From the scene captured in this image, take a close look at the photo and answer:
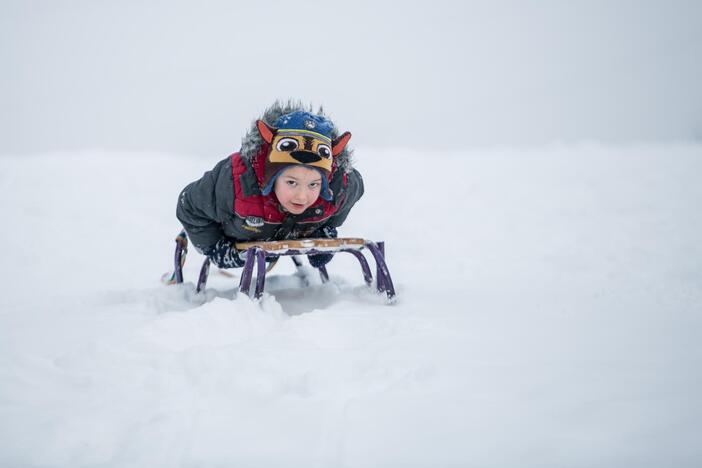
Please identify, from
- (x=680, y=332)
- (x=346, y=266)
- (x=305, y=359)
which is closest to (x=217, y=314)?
A: (x=305, y=359)

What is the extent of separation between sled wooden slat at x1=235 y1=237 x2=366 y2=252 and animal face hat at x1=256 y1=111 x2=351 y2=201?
27cm

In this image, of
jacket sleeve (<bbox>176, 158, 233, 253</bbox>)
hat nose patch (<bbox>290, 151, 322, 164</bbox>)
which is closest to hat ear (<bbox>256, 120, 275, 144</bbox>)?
hat nose patch (<bbox>290, 151, 322, 164</bbox>)

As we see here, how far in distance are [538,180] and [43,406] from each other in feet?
19.8

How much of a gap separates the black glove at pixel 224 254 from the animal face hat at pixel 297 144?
20.4 inches

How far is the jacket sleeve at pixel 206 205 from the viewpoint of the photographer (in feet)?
7.89

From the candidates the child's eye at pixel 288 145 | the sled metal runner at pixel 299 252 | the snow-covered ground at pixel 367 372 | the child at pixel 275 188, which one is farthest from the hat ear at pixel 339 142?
the snow-covered ground at pixel 367 372

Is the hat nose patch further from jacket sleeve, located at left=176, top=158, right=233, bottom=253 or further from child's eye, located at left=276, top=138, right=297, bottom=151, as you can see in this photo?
jacket sleeve, located at left=176, top=158, right=233, bottom=253

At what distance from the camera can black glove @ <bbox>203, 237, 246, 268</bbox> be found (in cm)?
265

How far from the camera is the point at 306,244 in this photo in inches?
84.7

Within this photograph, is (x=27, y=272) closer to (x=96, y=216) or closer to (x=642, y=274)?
(x=96, y=216)

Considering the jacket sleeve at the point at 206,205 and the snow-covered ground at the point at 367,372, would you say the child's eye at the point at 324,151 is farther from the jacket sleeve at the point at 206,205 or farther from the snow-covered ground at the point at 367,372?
the snow-covered ground at the point at 367,372

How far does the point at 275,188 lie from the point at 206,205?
41 cm

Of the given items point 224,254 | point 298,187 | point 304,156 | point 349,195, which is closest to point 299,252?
point 298,187

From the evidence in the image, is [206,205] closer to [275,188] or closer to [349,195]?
[275,188]
